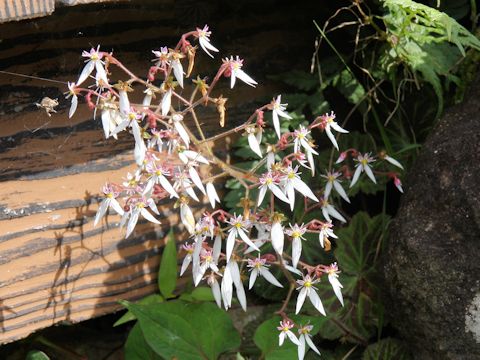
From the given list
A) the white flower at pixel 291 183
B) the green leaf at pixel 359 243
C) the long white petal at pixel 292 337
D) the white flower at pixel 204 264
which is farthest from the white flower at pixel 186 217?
the green leaf at pixel 359 243

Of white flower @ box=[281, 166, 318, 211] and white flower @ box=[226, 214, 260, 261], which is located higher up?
white flower @ box=[281, 166, 318, 211]

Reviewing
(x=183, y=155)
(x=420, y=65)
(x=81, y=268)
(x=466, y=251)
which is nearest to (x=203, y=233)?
(x=183, y=155)

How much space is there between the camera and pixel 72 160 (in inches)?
94.3

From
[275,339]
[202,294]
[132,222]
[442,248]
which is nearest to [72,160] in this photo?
[132,222]

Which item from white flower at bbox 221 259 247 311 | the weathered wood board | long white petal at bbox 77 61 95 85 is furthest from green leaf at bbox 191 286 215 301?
long white petal at bbox 77 61 95 85

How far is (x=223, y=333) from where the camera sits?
239 cm

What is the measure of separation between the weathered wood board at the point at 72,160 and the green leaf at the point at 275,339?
52 centimetres

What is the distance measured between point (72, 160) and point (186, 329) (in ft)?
2.16

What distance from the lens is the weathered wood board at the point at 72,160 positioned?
226cm

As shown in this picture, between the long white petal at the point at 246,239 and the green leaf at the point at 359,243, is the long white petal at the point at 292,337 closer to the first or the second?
the long white petal at the point at 246,239

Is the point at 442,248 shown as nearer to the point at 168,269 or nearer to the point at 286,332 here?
the point at 286,332

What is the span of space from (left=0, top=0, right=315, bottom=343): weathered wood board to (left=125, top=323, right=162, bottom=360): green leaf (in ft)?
0.60

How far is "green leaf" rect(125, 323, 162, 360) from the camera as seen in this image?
2424mm

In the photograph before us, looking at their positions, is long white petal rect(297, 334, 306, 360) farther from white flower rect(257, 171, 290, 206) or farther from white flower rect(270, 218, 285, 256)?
white flower rect(257, 171, 290, 206)
